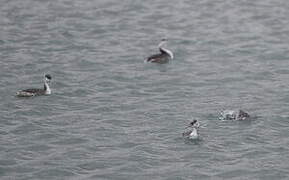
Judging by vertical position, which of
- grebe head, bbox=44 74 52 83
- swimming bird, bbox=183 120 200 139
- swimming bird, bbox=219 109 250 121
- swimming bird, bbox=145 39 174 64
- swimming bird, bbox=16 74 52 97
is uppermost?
swimming bird, bbox=145 39 174 64

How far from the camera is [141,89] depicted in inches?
1243

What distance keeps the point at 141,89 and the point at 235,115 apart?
5.03 meters

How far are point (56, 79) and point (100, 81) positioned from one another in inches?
70.9

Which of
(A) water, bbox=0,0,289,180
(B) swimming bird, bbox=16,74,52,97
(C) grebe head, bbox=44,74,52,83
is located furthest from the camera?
(C) grebe head, bbox=44,74,52,83

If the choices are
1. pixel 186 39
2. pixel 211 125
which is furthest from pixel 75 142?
pixel 186 39

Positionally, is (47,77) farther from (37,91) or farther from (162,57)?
(162,57)

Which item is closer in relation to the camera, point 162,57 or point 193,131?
point 193,131

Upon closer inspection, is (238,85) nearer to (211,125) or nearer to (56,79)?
(211,125)

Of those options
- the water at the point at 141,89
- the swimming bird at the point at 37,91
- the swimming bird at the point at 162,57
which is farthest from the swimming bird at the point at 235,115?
the swimming bird at the point at 162,57

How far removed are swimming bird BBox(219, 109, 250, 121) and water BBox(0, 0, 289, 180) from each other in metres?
0.37

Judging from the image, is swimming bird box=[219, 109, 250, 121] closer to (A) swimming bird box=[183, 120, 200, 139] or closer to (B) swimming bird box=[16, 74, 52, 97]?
(A) swimming bird box=[183, 120, 200, 139]

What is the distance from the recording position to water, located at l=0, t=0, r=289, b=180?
24.7 metres

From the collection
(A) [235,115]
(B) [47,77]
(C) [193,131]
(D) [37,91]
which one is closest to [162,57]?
(B) [47,77]

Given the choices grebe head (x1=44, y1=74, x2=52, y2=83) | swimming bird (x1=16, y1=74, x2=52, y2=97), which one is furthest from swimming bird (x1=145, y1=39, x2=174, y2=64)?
swimming bird (x1=16, y1=74, x2=52, y2=97)
